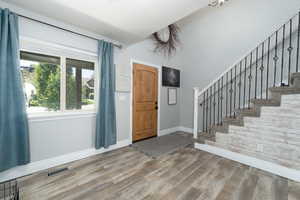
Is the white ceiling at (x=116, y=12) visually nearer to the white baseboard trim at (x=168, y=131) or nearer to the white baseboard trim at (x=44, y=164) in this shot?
the white baseboard trim at (x=44, y=164)

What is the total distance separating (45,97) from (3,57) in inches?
29.8

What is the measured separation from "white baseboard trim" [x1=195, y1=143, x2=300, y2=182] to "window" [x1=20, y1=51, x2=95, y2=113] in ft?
9.26

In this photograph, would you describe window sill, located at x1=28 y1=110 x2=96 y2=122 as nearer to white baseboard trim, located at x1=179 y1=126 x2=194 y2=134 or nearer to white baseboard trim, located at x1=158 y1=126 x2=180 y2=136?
white baseboard trim, located at x1=158 y1=126 x2=180 y2=136

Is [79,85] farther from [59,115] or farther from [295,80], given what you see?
[295,80]

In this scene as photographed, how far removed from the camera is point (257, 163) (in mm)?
2334

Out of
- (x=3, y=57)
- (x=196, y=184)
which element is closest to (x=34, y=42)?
(x=3, y=57)

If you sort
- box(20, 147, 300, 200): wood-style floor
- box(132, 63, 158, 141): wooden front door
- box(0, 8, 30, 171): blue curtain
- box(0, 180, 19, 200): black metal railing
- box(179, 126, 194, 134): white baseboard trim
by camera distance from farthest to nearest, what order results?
box(179, 126, 194, 134): white baseboard trim, box(132, 63, 158, 141): wooden front door, box(0, 8, 30, 171): blue curtain, box(20, 147, 300, 200): wood-style floor, box(0, 180, 19, 200): black metal railing

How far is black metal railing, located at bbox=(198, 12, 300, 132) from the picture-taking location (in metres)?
2.98

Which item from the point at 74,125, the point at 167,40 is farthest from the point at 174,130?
the point at 74,125

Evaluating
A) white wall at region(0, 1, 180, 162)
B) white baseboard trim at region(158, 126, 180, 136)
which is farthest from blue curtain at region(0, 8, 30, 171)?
white baseboard trim at region(158, 126, 180, 136)

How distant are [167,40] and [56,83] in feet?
11.2

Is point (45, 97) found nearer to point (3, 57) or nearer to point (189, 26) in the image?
point (3, 57)

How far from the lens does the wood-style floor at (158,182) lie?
1.68 m

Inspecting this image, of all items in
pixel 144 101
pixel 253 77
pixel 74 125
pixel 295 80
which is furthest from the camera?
pixel 144 101
